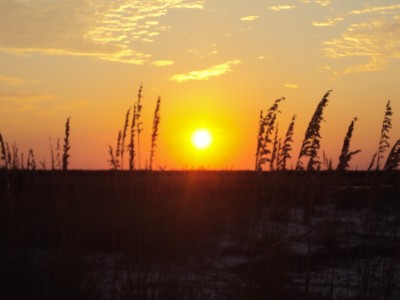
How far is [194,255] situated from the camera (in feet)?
27.9

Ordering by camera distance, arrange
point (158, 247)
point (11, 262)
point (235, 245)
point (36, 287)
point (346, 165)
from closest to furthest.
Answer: point (346, 165) < point (36, 287) < point (11, 262) < point (158, 247) < point (235, 245)

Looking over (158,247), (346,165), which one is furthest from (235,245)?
(346,165)

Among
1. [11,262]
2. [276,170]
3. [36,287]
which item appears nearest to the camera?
[36,287]

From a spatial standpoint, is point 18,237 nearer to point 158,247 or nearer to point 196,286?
point 158,247

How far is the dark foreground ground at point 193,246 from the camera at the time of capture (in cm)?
534

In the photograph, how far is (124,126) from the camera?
8.55m

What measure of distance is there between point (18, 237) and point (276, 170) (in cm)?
396

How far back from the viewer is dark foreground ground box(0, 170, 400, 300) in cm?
534

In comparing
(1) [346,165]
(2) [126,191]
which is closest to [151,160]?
(2) [126,191]

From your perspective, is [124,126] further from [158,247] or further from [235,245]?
[235,245]

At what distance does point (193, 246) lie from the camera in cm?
884

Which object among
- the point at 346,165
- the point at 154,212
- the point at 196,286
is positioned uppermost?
the point at 346,165

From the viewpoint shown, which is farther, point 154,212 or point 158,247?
point 154,212

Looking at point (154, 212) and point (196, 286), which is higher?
point (154, 212)
